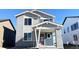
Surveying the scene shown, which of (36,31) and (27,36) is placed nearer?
(36,31)

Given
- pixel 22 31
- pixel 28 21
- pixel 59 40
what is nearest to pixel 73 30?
pixel 59 40

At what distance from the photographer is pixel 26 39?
583 inches

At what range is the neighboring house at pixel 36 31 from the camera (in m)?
13.7

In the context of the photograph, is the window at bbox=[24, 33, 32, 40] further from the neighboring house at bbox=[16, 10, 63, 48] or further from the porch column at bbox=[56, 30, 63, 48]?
the porch column at bbox=[56, 30, 63, 48]

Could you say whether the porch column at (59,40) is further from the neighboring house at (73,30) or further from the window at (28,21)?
the neighboring house at (73,30)

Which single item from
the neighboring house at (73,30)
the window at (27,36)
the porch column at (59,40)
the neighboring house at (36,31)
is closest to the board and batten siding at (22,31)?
the neighboring house at (36,31)

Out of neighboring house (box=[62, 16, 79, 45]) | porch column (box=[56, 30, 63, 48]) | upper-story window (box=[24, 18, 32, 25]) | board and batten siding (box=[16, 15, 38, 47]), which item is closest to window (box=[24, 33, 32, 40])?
board and batten siding (box=[16, 15, 38, 47])

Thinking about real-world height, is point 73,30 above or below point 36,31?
above

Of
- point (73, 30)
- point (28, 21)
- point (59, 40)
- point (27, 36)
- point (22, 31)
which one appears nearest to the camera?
point (59, 40)

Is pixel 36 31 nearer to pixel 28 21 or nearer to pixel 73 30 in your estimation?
pixel 28 21

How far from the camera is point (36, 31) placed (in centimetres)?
1420

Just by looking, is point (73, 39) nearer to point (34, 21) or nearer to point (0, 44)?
point (34, 21)
